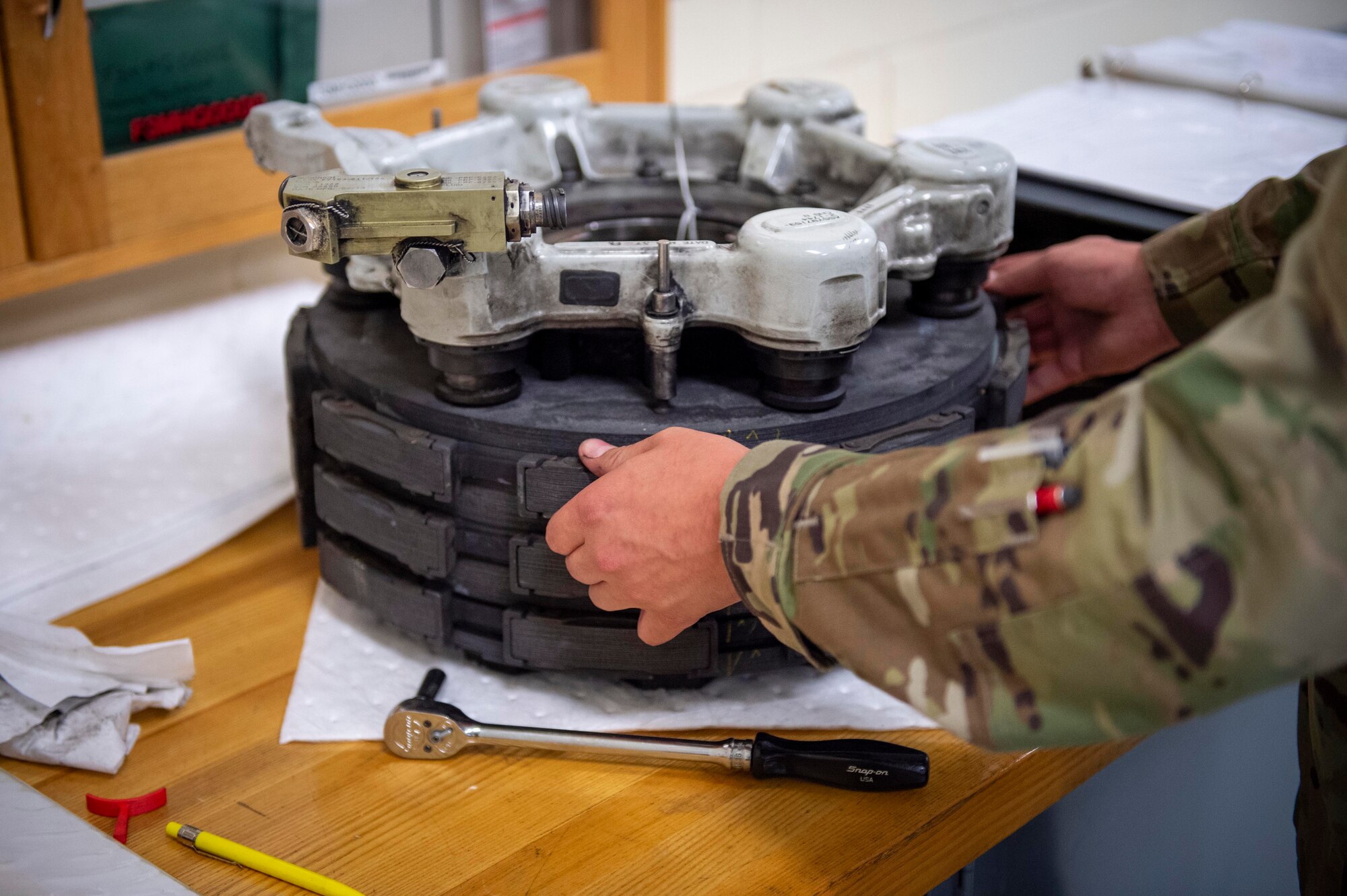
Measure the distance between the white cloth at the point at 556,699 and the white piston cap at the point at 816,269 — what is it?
19 cm

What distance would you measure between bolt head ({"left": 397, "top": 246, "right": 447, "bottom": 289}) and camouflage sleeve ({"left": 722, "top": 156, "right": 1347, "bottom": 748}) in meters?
0.18

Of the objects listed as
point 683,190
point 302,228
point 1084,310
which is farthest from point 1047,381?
point 302,228

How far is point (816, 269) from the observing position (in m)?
0.52

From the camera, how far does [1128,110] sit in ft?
3.59

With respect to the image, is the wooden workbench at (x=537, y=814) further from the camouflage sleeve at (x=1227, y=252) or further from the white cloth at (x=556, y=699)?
the camouflage sleeve at (x=1227, y=252)

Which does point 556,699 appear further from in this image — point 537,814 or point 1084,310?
point 1084,310

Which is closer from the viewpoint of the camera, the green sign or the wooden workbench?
the wooden workbench

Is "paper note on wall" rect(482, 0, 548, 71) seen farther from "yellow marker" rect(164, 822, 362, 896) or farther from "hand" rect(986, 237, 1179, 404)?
"yellow marker" rect(164, 822, 362, 896)

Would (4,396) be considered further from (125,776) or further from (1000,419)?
(1000,419)

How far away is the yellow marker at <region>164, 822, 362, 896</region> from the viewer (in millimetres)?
483

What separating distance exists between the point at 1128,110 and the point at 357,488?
0.83 metres

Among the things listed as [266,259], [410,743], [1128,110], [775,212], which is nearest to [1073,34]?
[1128,110]

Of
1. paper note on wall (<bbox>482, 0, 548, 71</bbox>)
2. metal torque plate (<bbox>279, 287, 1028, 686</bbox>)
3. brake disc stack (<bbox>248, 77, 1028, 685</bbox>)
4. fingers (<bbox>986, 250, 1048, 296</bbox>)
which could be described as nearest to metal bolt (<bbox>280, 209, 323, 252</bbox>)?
brake disc stack (<bbox>248, 77, 1028, 685</bbox>)

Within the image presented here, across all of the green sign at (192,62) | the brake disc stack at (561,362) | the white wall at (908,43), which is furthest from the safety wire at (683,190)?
the white wall at (908,43)
